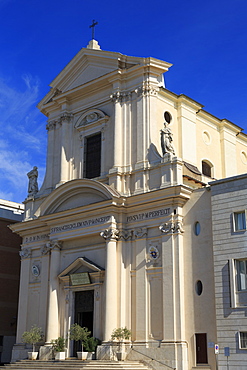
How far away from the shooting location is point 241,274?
23.8m

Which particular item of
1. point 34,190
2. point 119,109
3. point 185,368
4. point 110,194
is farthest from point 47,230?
point 185,368

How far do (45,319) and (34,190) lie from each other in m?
8.39

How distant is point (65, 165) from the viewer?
33438mm

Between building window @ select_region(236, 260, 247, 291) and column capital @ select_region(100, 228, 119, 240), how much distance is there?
22.9ft

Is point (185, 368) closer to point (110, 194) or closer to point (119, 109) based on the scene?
point (110, 194)

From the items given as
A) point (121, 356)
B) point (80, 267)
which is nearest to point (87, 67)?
point (80, 267)

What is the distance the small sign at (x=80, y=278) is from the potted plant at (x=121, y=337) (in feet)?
11.3

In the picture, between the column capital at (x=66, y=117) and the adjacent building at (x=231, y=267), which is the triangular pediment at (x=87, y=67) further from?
the adjacent building at (x=231, y=267)

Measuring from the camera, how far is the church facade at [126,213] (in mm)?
26078

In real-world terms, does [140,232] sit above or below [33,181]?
below

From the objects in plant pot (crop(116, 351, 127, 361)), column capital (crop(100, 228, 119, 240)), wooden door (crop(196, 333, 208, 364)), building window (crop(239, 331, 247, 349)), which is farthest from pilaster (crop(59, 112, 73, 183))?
building window (crop(239, 331, 247, 349))

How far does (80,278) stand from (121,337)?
437 centimetres

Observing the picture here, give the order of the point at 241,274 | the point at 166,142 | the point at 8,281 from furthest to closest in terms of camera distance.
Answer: the point at 8,281
the point at 166,142
the point at 241,274

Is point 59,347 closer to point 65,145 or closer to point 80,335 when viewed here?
point 80,335
